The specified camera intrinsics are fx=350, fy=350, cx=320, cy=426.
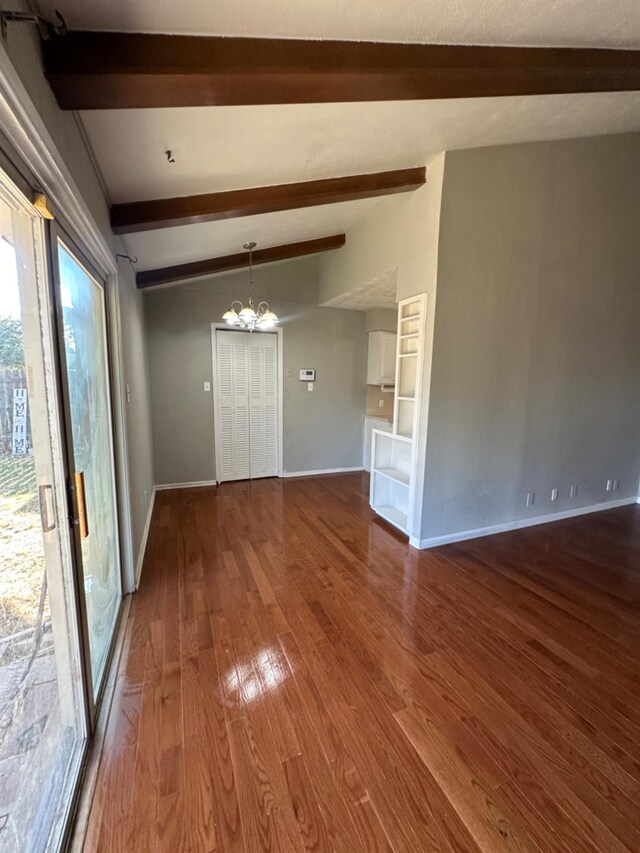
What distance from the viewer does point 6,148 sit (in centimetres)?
83

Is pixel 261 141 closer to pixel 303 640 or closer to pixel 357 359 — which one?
pixel 303 640

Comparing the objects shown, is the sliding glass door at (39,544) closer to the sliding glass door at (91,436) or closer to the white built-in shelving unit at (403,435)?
the sliding glass door at (91,436)

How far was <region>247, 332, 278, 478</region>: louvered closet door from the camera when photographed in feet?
15.8

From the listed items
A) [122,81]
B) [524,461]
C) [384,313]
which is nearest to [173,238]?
[122,81]

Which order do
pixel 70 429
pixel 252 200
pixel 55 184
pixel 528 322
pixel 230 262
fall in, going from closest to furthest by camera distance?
pixel 55 184
pixel 70 429
pixel 252 200
pixel 528 322
pixel 230 262

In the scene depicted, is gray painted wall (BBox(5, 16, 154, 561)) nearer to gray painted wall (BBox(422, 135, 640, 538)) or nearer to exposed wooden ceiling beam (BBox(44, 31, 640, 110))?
exposed wooden ceiling beam (BBox(44, 31, 640, 110))

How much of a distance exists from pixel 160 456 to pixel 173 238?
2767 mm

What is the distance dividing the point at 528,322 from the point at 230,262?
9.71ft

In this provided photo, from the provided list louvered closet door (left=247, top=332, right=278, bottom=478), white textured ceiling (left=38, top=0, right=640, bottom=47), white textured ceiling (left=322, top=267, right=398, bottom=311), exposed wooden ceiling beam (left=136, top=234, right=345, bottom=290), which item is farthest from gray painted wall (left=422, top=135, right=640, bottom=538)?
louvered closet door (left=247, top=332, right=278, bottom=478)

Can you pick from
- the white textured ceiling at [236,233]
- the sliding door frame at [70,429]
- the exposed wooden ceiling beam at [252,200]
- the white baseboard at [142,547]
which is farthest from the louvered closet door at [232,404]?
the sliding door frame at [70,429]

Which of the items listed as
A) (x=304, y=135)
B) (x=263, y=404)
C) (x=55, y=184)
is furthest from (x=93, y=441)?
(x=263, y=404)

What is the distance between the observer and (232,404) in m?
4.77

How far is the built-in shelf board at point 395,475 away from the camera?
3.36 m

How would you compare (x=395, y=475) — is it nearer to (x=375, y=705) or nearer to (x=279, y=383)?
(x=375, y=705)
